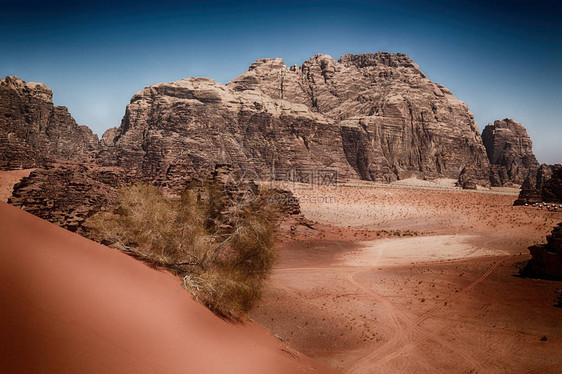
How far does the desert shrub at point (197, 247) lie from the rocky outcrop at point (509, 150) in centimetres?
11034

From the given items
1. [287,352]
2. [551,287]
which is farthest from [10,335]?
[551,287]

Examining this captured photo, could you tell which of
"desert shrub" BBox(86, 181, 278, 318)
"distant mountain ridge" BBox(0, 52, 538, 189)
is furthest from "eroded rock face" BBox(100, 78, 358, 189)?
"desert shrub" BBox(86, 181, 278, 318)

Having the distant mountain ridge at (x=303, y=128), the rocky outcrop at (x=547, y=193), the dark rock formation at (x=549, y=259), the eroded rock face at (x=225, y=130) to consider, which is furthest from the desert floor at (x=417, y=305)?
the eroded rock face at (x=225, y=130)

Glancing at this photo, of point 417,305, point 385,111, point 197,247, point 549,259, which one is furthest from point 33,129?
point 385,111

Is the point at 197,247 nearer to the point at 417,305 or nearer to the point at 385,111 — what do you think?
the point at 417,305

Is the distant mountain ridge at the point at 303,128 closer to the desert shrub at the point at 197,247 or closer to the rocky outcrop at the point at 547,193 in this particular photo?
the rocky outcrop at the point at 547,193

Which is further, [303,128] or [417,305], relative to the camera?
[303,128]

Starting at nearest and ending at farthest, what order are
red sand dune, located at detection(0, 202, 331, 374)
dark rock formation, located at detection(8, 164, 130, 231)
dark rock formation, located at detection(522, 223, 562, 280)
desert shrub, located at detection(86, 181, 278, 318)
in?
red sand dune, located at detection(0, 202, 331, 374), desert shrub, located at detection(86, 181, 278, 318), dark rock formation, located at detection(522, 223, 562, 280), dark rock formation, located at detection(8, 164, 130, 231)

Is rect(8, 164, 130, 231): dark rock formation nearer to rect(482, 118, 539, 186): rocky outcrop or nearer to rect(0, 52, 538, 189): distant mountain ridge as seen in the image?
rect(0, 52, 538, 189): distant mountain ridge

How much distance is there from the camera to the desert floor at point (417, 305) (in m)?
9.71

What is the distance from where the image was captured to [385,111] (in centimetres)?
10644

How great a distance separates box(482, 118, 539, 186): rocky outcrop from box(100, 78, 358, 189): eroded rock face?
5579cm

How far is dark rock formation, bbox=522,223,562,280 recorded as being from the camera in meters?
14.5

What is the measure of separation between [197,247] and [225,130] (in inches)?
3437
